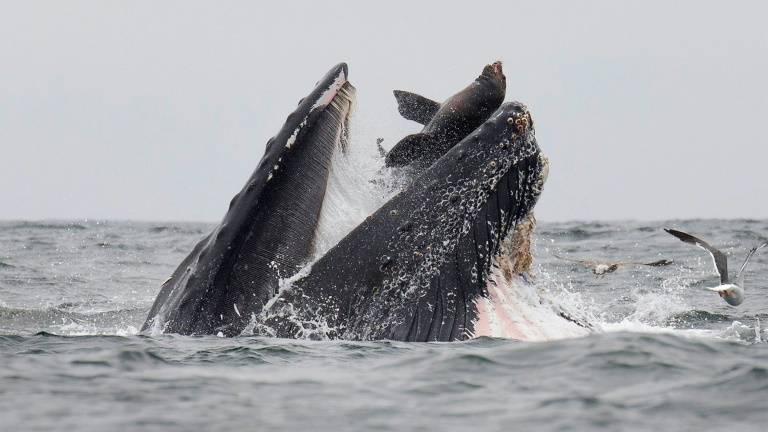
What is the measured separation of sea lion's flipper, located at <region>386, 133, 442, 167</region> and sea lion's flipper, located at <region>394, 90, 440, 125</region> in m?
0.57

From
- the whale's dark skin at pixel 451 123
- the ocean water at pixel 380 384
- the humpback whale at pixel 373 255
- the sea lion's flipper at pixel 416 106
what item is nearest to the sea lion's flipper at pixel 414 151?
the whale's dark skin at pixel 451 123

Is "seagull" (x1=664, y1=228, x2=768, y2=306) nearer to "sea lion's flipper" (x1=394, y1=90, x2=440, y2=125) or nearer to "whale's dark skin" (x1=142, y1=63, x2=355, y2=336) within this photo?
"sea lion's flipper" (x1=394, y1=90, x2=440, y2=125)

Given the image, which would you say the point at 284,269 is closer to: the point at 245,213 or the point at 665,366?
the point at 245,213

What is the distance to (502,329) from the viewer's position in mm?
6223

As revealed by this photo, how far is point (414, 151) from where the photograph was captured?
6637mm

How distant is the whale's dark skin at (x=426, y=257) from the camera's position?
6035 millimetres

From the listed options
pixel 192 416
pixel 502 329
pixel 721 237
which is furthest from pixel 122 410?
pixel 721 237

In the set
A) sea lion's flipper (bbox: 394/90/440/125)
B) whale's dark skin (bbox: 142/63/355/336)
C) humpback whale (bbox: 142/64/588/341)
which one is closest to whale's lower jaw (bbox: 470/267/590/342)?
humpback whale (bbox: 142/64/588/341)

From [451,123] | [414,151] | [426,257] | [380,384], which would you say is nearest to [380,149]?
[414,151]

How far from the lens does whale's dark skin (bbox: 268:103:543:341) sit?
238 inches

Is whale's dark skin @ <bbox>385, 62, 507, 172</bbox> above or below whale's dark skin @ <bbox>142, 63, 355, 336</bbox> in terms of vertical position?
above

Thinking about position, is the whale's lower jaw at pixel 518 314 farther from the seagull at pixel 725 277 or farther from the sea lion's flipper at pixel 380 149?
the seagull at pixel 725 277

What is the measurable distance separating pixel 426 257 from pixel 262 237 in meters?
0.96

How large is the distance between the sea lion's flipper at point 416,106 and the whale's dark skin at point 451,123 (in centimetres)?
33
